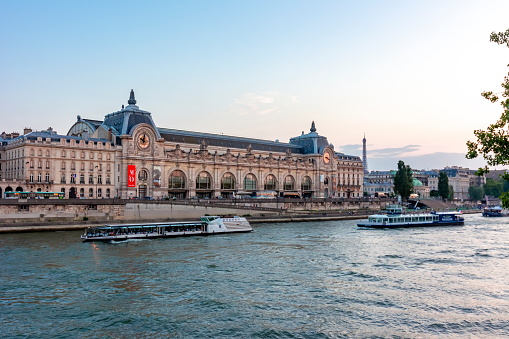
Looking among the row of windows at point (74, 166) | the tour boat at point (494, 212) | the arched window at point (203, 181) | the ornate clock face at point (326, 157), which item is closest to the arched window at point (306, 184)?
the ornate clock face at point (326, 157)

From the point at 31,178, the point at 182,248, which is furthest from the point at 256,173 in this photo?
the point at 182,248

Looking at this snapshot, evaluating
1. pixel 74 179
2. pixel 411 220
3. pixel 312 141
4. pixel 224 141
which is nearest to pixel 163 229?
pixel 74 179

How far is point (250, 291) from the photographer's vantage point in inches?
1297

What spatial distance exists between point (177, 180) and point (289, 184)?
40366 millimetres

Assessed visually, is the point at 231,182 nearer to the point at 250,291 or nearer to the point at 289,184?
the point at 289,184

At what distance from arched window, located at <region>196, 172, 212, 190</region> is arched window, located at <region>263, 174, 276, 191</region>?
1967 centimetres

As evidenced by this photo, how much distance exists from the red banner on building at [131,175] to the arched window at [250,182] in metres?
34.6

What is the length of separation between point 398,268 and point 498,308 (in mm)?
13168

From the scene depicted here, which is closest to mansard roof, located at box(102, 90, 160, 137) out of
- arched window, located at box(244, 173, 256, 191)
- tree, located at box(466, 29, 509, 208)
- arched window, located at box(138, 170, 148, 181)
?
arched window, located at box(138, 170, 148, 181)

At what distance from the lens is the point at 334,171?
15600 cm

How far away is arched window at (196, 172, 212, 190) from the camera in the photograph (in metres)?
119

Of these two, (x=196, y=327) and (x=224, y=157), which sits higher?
(x=224, y=157)

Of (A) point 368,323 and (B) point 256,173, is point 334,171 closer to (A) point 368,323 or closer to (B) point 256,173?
(B) point 256,173

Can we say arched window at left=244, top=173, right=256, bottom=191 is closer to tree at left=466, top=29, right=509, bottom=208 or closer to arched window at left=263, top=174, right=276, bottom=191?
arched window at left=263, top=174, right=276, bottom=191
